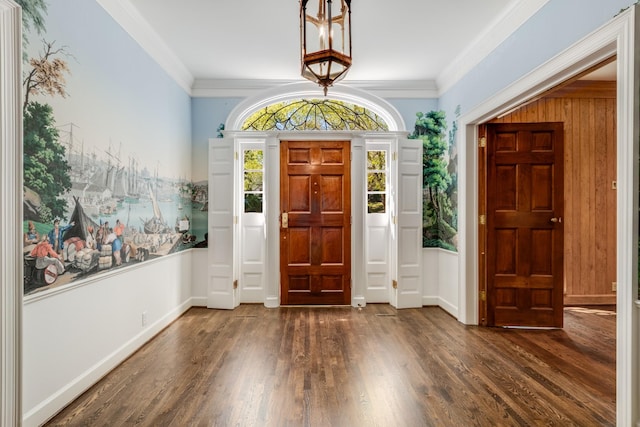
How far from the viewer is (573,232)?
5.20 metres

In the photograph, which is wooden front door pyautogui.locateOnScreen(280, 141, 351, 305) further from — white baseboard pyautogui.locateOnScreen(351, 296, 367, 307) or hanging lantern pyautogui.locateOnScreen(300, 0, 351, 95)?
hanging lantern pyautogui.locateOnScreen(300, 0, 351, 95)

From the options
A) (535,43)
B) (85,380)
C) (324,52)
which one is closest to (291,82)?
(535,43)

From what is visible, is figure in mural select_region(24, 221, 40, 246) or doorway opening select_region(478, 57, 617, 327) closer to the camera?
figure in mural select_region(24, 221, 40, 246)

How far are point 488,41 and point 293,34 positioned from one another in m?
1.96

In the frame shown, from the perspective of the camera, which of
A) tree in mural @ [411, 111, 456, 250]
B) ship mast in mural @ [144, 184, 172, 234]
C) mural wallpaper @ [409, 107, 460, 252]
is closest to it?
ship mast in mural @ [144, 184, 172, 234]

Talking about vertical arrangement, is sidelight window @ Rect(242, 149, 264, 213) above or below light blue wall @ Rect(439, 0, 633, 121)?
below

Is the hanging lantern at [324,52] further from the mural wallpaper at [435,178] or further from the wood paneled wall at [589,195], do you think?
the wood paneled wall at [589,195]

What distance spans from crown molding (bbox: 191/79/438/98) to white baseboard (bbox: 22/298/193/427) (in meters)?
2.96

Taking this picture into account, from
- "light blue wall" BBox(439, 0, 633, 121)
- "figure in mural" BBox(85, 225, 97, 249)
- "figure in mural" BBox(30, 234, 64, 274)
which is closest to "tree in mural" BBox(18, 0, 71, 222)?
"figure in mural" BBox(30, 234, 64, 274)

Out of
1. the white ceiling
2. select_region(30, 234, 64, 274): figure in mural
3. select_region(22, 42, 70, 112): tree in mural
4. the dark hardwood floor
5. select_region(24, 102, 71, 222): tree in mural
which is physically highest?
the white ceiling

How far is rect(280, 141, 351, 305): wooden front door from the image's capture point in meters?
5.13

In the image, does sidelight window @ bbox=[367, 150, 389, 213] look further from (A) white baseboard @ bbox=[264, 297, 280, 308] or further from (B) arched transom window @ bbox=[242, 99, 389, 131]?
(A) white baseboard @ bbox=[264, 297, 280, 308]

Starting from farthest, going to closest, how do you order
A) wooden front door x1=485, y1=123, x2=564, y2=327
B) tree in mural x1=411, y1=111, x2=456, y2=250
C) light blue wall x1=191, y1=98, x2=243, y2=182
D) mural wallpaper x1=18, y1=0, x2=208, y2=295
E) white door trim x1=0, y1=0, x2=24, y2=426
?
light blue wall x1=191, y1=98, x2=243, y2=182, tree in mural x1=411, y1=111, x2=456, y2=250, wooden front door x1=485, y1=123, x2=564, y2=327, mural wallpaper x1=18, y1=0, x2=208, y2=295, white door trim x1=0, y1=0, x2=24, y2=426

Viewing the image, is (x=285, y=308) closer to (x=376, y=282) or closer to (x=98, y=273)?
(x=376, y=282)
